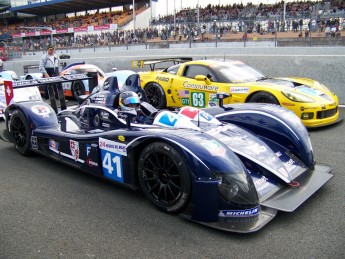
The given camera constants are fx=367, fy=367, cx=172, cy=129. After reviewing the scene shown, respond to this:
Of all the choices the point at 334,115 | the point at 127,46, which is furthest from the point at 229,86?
the point at 127,46

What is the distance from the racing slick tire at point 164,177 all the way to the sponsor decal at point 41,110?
228 centimetres

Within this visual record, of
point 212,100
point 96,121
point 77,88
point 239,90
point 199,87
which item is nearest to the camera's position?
point 96,121

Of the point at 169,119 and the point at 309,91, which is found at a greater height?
the point at 169,119

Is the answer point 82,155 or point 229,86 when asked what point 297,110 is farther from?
point 82,155

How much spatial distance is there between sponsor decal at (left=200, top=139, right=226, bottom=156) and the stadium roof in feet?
130

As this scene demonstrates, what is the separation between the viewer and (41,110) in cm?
521

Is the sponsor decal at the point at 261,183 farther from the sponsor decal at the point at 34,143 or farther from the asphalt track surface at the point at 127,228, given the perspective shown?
the sponsor decal at the point at 34,143

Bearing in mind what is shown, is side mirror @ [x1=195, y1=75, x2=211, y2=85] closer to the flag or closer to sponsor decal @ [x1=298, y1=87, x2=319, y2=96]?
sponsor decal @ [x1=298, y1=87, x2=319, y2=96]

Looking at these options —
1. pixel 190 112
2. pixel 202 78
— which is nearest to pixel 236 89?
pixel 202 78

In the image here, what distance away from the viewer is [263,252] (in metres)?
2.77

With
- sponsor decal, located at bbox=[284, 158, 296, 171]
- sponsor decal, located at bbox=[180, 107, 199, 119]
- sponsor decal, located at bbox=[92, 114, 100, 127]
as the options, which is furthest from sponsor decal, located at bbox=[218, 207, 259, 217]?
sponsor decal, located at bbox=[92, 114, 100, 127]

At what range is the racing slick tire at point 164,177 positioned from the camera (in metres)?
3.16

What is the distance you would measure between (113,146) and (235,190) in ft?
4.49

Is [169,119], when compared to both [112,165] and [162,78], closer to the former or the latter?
[112,165]
